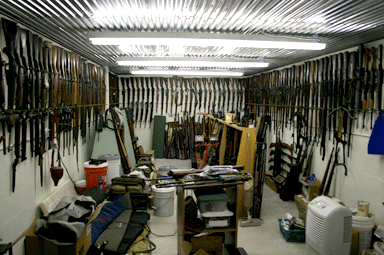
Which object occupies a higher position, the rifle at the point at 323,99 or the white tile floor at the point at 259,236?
the rifle at the point at 323,99

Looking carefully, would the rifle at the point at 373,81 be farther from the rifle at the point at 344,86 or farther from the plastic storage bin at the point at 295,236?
the plastic storage bin at the point at 295,236

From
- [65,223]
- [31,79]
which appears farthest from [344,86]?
[31,79]

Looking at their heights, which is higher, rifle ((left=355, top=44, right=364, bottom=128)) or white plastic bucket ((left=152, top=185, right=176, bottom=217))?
rifle ((left=355, top=44, right=364, bottom=128))

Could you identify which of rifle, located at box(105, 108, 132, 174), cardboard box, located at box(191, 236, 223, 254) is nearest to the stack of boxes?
cardboard box, located at box(191, 236, 223, 254)

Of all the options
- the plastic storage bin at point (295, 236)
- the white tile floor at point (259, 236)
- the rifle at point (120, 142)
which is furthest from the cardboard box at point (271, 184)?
the rifle at point (120, 142)

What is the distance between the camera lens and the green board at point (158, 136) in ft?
31.7

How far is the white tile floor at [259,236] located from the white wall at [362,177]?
1.06 m

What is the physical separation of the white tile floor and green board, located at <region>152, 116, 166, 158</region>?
4556 millimetres

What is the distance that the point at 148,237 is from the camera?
4172 mm

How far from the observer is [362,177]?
4.34 m

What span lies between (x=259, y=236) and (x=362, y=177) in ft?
6.55

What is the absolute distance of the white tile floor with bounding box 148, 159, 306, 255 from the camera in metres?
3.87

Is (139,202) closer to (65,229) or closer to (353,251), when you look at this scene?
(65,229)

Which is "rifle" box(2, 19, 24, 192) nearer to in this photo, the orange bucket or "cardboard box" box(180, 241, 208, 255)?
the orange bucket
